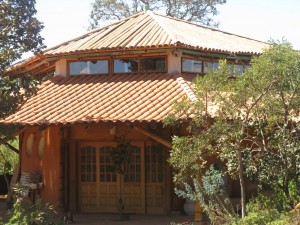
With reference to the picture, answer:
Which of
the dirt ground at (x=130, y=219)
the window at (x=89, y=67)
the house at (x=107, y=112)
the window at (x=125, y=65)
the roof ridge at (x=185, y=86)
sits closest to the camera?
the dirt ground at (x=130, y=219)

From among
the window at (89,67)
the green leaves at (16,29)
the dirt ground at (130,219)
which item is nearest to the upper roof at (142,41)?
the window at (89,67)

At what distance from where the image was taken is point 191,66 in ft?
52.6

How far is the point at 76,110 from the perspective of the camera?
14055 mm

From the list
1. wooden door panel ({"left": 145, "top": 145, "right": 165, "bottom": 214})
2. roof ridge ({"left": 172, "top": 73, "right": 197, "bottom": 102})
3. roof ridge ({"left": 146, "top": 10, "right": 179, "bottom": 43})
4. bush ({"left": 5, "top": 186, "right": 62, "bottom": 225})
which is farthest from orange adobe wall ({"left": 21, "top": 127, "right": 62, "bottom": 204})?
roof ridge ({"left": 146, "top": 10, "right": 179, "bottom": 43})

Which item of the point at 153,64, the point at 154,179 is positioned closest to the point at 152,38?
the point at 153,64

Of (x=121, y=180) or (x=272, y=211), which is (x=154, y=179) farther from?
(x=272, y=211)

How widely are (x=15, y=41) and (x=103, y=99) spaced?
2915 mm

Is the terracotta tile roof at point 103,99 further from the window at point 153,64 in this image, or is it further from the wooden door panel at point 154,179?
the wooden door panel at point 154,179

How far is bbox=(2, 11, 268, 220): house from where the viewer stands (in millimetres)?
14359

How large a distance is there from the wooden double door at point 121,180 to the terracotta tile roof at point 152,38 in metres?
2.99

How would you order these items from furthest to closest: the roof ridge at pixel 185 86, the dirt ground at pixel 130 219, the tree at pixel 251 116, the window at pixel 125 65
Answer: the window at pixel 125 65, the roof ridge at pixel 185 86, the dirt ground at pixel 130 219, the tree at pixel 251 116

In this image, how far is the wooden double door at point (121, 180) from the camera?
49.0 ft

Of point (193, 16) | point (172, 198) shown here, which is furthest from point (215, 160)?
point (193, 16)

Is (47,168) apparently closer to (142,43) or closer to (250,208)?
(142,43)
